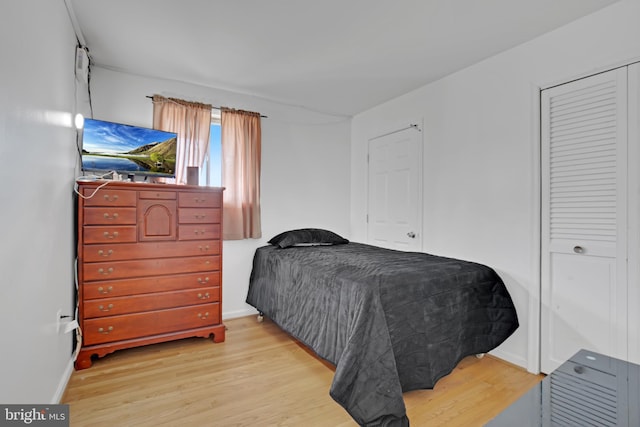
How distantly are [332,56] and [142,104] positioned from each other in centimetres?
182

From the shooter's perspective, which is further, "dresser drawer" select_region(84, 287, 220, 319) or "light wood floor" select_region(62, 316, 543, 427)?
"dresser drawer" select_region(84, 287, 220, 319)

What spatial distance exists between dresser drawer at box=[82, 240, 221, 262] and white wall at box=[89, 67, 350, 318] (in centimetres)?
64

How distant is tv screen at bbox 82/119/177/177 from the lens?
2576mm

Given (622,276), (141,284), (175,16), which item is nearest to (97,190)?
(141,284)

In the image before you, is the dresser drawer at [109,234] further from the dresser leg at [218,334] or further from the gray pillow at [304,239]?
the gray pillow at [304,239]

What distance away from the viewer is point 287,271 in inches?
111

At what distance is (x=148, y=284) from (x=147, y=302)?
0.14 metres

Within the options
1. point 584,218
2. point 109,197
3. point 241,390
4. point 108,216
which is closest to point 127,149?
point 109,197

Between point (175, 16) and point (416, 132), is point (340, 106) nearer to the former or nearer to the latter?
point (416, 132)

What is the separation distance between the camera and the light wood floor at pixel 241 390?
69.7 inches

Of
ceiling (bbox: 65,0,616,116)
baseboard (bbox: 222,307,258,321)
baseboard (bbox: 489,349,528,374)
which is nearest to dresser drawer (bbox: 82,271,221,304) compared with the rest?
baseboard (bbox: 222,307,258,321)

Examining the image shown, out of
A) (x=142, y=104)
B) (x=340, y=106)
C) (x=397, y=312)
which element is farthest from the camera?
(x=340, y=106)

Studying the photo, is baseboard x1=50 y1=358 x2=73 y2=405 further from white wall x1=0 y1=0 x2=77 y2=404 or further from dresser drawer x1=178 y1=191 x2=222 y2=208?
dresser drawer x1=178 y1=191 x2=222 y2=208

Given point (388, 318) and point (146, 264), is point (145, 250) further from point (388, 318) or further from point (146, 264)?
point (388, 318)
